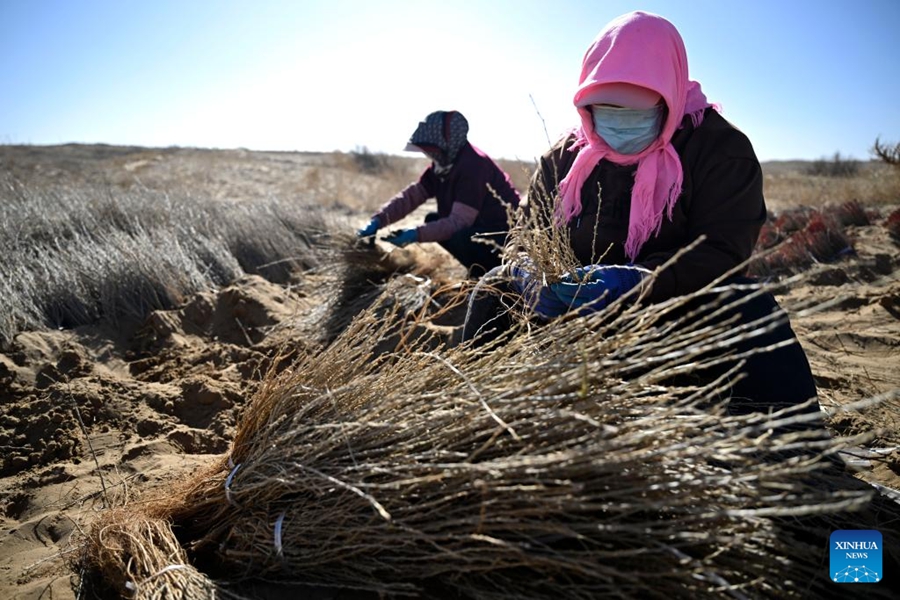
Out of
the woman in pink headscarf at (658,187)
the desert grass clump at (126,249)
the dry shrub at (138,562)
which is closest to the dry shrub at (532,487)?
the dry shrub at (138,562)

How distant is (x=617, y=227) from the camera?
7.57 ft

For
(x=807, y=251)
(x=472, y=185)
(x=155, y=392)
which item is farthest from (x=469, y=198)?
(x=807, y=251)

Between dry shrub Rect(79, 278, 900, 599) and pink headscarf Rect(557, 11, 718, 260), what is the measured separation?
0.83 m

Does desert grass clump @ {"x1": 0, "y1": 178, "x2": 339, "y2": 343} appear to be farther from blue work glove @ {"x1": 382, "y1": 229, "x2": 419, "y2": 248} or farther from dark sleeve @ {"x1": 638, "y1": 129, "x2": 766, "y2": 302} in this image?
dark sleeve @ {"x1": 638, "y1": 129, "x2": 766, "y2": 302}

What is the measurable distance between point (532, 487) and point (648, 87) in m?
1.56

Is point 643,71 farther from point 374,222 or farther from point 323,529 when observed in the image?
point 374,222

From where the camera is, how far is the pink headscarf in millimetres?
2062

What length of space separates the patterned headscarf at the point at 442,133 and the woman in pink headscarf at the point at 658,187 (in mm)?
1880

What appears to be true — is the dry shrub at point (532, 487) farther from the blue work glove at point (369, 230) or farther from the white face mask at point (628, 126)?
the blue work glove at point (369, 230)

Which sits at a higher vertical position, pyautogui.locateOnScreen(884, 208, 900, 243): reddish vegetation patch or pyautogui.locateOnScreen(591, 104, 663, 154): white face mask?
pyautogui.locateOnScreen(591, 104, 663, 154): white face mask

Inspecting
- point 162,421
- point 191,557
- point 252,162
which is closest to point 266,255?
point 162,421

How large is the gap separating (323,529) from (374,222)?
310 cm

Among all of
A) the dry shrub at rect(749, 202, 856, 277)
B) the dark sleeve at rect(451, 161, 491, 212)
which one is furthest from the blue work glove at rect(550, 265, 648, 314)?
the dry shrub at rect(749, 202, 856, 277)

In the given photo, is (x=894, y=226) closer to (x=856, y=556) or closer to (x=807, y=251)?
(x=807, y=251)
